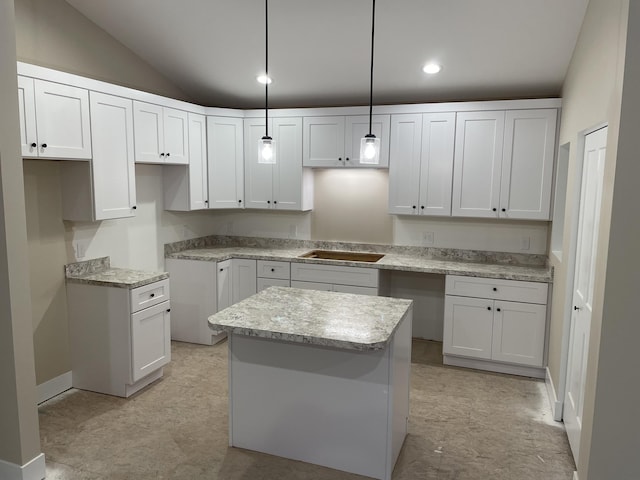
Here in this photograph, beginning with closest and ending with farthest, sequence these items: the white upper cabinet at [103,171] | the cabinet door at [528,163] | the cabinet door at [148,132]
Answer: the white upper cabinet at [103,171]
the cabinet door at [148,132]
the cabinet door at [528,163]

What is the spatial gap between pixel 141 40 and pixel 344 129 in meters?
2.00

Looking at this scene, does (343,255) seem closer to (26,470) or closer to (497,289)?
(497,289)

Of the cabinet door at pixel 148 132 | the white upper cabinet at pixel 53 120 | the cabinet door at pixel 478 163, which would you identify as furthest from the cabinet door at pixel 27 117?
the cabinet door at pixel 478 163

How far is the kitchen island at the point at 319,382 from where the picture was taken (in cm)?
254

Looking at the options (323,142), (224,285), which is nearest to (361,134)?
(323,142)

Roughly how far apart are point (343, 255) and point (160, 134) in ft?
7.35

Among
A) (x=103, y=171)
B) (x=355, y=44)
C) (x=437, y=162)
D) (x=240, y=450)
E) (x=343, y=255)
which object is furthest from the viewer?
(x=343, y=255)

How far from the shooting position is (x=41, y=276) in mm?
3469

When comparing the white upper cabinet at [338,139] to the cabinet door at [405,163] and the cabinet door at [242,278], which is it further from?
the cabinet door at [242,278]

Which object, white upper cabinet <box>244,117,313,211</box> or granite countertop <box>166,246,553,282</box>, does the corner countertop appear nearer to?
granite countertop <box>166,246,553,282</box>

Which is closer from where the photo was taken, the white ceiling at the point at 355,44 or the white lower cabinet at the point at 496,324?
the white ceiling at the point at 355,44

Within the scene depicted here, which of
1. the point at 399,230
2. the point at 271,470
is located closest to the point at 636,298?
the point at 271,470

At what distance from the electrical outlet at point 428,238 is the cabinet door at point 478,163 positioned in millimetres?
515

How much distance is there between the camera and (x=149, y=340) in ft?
12.3
